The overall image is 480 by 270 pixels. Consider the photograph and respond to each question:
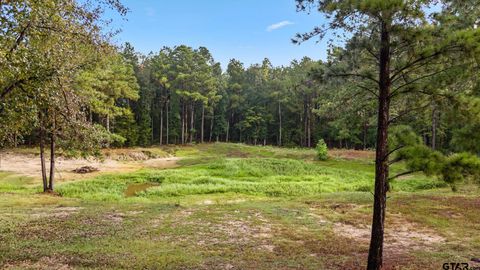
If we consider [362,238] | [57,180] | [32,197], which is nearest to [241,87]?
[57,180]

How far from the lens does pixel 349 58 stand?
8.98 meters

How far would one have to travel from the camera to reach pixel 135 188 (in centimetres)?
2659

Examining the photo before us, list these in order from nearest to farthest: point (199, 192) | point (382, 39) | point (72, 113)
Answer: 1. point (382, 39)
2. point (72, 113)
3. point (199, 192)

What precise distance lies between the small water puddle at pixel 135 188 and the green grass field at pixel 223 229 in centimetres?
13

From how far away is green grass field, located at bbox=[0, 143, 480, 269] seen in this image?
31.4ft

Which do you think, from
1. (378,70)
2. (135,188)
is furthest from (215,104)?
(378,70)

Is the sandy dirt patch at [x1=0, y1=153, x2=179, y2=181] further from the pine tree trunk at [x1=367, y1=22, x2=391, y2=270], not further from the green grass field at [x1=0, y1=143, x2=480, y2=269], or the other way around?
the pine tree trunk at [x1=367, y1=22, x2=391, y2=270]

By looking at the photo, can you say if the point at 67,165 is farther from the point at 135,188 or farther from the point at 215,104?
the point at 215,104

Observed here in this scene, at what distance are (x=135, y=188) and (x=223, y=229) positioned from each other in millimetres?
14752

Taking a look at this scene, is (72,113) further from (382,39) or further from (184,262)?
(382,39)

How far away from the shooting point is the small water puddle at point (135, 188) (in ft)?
81.0

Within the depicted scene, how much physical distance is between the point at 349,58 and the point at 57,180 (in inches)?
987

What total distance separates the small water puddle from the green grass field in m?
0.13

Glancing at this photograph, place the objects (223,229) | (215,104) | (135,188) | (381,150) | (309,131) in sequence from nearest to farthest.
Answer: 1. (381,150)
2. (223,229)
3. (135,188)
4. (309,131)
5. (215,104)
